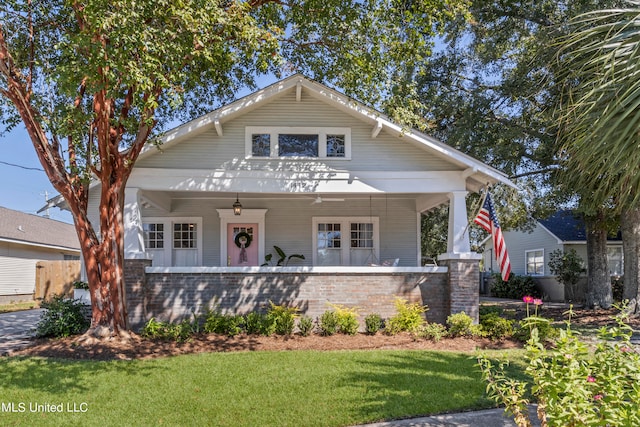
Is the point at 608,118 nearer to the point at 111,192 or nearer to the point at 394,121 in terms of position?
the point at 394,121

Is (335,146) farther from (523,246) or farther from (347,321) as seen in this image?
(523,246)

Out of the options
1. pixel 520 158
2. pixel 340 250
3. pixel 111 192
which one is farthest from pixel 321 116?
pixel 520 158

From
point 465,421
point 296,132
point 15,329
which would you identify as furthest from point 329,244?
point 465,421

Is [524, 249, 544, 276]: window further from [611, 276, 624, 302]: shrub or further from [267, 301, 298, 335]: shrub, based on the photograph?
[267, 301, 298, 335]: shrub

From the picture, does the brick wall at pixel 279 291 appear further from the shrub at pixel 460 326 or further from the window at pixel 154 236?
the window at pixel 154 236

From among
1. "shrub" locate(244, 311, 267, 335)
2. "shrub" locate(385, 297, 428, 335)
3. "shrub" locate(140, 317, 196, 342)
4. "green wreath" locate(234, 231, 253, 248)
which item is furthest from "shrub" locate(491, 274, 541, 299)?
"shrub" locate(140, 317, 196, 342)

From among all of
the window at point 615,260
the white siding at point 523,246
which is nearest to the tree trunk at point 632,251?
A: the white siding at point 523,246

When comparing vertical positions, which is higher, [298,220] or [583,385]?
[298,220]

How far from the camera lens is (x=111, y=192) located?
946 cm

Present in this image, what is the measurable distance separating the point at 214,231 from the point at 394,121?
640cm

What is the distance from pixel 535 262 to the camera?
24531 mm

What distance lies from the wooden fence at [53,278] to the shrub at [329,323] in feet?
46.8

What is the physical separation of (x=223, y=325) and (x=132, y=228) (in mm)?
3004

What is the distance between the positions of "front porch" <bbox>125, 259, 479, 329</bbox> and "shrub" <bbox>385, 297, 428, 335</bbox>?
0.39 m
